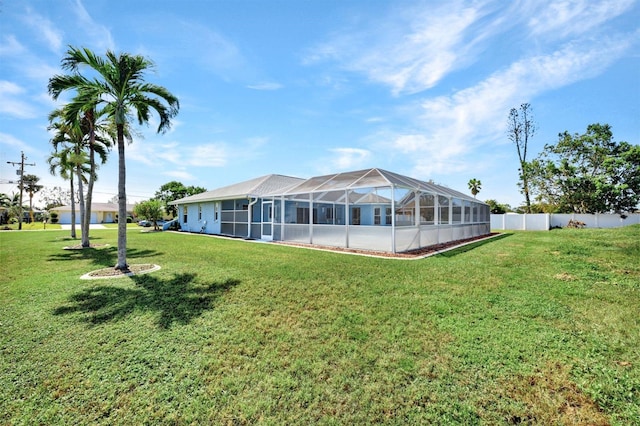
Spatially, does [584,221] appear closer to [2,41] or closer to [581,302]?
[581,302]

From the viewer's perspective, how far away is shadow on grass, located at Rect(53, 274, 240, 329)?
460cm

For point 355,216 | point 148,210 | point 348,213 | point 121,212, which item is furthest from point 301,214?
point 148,210

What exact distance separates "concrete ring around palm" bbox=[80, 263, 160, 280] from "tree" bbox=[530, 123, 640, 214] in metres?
36.5

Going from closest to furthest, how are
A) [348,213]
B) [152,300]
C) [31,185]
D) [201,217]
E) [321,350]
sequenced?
1. [321,350]
2. [152,300]
3. [348,213]
4. [201,217]
5. [31,185]

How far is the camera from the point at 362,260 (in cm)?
898

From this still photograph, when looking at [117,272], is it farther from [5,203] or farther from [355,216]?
[5,203]

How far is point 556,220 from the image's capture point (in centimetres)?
2836

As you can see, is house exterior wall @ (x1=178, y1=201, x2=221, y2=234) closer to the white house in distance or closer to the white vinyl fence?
the white house in distance

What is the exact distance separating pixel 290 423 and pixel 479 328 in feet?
10.3

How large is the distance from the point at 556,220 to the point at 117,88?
120ft

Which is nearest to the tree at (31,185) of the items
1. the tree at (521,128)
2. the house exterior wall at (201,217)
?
the house exterior wall at (201,217)

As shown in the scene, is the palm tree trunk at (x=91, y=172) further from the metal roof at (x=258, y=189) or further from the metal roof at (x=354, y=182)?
the metal roof at (x=354, y=182)

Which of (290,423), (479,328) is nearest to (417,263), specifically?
(479,328)

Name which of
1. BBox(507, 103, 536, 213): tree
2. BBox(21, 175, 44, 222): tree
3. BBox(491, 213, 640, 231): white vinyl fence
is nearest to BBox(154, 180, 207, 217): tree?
BBox(21, 175, 44, 222): tree
